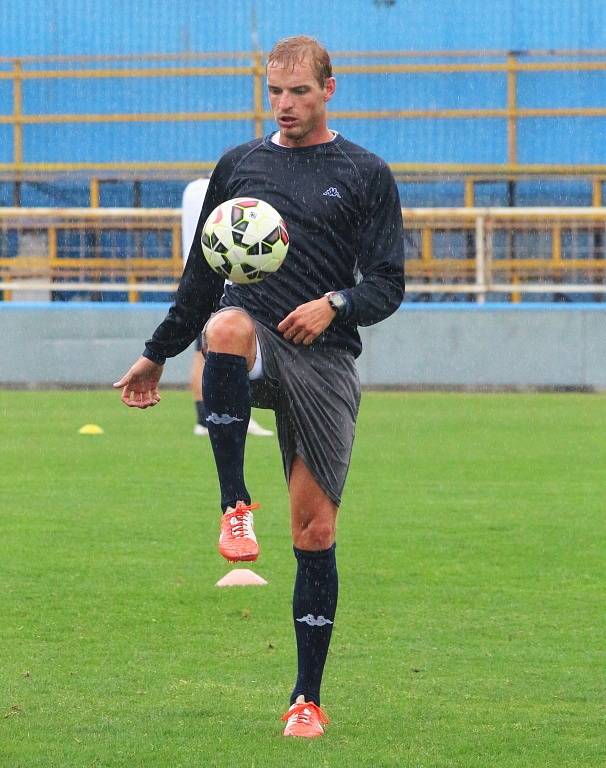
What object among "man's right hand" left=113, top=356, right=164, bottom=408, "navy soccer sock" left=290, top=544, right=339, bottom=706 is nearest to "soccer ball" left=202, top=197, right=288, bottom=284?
"man's right hand" left=113, top=356, right=164, bottom=408

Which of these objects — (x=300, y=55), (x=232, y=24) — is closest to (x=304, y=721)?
(x=300, y=55)

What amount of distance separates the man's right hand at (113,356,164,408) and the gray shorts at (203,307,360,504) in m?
0.44

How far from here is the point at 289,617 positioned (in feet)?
20.8

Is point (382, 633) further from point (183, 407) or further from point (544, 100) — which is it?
point (544, 100)

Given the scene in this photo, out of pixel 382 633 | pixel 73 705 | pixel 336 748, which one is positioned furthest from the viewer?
pixel 382 633

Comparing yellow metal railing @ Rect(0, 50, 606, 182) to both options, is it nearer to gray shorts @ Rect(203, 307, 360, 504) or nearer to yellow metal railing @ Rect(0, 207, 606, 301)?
yellow metal railing @ Rect(0, 207, 606, 301)

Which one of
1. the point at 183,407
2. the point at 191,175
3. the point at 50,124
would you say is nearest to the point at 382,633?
the point at 183,407

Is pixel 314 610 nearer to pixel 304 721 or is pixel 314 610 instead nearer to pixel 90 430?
pixel 304 721

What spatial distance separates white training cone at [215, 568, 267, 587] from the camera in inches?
277

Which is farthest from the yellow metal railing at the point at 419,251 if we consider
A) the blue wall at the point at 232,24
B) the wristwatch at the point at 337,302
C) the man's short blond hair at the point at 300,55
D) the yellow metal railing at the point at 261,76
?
the wristwatch at the point at 337,302

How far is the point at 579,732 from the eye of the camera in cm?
459

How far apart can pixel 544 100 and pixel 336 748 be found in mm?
18592

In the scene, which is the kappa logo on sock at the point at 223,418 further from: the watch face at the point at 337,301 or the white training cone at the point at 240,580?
the white training cone at the point at 240,580

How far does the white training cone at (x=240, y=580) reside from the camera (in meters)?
7.02
